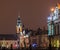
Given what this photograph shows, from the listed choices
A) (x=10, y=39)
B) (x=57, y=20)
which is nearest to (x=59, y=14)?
(x=57, y=20)

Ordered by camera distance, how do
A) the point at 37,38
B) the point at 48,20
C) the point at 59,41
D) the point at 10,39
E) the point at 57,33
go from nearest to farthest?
the point at 59,41 → the point at 57,33 → the point at 48,20 → the point at 37,38 → the point at 10,39

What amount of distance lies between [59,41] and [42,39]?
26491mm

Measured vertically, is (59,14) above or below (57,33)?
above

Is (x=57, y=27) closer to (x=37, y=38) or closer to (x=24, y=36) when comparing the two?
(x=37, y=38)

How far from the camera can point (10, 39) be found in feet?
504

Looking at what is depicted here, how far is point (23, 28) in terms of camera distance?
143 m

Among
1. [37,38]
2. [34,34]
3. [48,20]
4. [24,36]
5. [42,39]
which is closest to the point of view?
[48,20]

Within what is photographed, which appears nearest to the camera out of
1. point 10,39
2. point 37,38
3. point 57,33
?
point 57,33

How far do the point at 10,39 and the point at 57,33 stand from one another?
78.4 metres

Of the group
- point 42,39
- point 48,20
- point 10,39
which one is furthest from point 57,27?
point 10,39

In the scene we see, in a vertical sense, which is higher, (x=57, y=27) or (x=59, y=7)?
(x=59, y=7)

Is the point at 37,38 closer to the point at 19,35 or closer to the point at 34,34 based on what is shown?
the point at 34,34

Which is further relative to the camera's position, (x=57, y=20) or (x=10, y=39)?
(x=10, y=39)

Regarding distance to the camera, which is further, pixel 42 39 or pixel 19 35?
pixel 19 35
